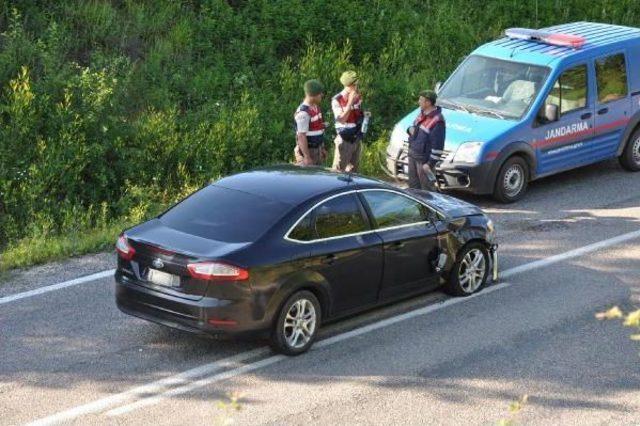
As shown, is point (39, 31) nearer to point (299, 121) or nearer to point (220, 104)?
point (220, 104)

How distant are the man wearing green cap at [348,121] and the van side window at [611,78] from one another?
11.9 feet

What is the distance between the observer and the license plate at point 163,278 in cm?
1002

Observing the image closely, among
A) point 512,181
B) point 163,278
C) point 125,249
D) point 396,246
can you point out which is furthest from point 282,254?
point 512,181

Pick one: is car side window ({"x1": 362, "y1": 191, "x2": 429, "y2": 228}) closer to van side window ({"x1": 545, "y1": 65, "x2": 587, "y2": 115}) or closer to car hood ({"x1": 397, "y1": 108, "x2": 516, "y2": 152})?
car hood ({"x1": 397, "y1": 108, "x2": 516, "y2": 152})

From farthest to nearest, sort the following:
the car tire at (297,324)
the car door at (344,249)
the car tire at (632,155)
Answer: the car tire at (632,155), the car door at (344,249), the car tire at (297,324)

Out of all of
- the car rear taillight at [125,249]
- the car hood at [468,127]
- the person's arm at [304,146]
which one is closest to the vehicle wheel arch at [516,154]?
the car hood at [468,127]

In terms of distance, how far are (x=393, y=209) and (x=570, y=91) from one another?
6.08 meters

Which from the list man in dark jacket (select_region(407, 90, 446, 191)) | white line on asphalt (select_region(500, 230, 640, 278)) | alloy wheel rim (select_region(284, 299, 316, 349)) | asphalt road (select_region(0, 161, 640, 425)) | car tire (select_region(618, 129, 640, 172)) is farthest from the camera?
car tire (select_region(618, 129, 640, 172))

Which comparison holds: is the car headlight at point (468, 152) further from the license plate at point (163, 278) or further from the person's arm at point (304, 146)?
the license plate at point (163, 278)

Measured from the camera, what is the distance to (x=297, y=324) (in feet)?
34.1

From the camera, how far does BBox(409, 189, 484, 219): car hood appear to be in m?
12.1

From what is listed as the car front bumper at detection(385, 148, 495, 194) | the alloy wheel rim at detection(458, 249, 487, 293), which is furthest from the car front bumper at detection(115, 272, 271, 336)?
the car front bumper at detection(385, 148, 495, 194)

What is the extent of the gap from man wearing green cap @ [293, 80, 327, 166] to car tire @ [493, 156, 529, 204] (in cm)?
245

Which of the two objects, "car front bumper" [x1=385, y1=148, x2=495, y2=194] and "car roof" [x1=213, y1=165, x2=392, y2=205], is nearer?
"car roof" [x1=213, y1=165, x2=392, y2=205]
